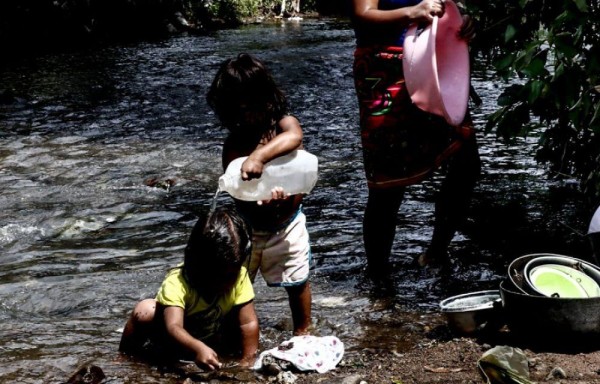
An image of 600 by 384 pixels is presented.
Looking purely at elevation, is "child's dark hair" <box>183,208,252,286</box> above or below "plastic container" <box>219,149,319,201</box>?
below

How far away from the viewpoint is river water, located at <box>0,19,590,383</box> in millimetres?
3795

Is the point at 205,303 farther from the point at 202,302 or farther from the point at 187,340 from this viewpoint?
the point at 187,340

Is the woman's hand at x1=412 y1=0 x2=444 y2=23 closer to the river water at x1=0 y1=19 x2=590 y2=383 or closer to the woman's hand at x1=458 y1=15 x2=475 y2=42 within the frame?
the woman's hand at x1=458 y1=15 x2=475 y2=42

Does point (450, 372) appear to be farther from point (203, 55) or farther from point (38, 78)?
point (203, 55)

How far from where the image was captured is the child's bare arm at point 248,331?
3.39m

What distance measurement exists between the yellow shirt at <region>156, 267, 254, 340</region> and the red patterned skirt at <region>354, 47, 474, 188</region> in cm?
88

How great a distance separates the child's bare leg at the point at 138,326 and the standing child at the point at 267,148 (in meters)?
0.50

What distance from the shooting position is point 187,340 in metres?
3.12

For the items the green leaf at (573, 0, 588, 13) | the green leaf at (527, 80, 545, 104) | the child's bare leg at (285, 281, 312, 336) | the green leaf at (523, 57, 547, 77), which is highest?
the green leaf at (573, 0, 588, 13)

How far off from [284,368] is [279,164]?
0.87 m

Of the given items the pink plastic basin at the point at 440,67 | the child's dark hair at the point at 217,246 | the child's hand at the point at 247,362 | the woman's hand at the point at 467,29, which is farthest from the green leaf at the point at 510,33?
the child's hand at the point at 247,362

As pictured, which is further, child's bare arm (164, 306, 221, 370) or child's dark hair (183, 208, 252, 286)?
child's dark hair (183, 208, 252, 286)

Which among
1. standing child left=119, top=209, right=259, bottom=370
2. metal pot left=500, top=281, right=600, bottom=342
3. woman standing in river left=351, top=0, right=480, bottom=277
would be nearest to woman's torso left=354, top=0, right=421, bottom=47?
woman standing in river left=351, top=0, right=480, bottom=277

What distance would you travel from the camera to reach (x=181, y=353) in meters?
3.42
